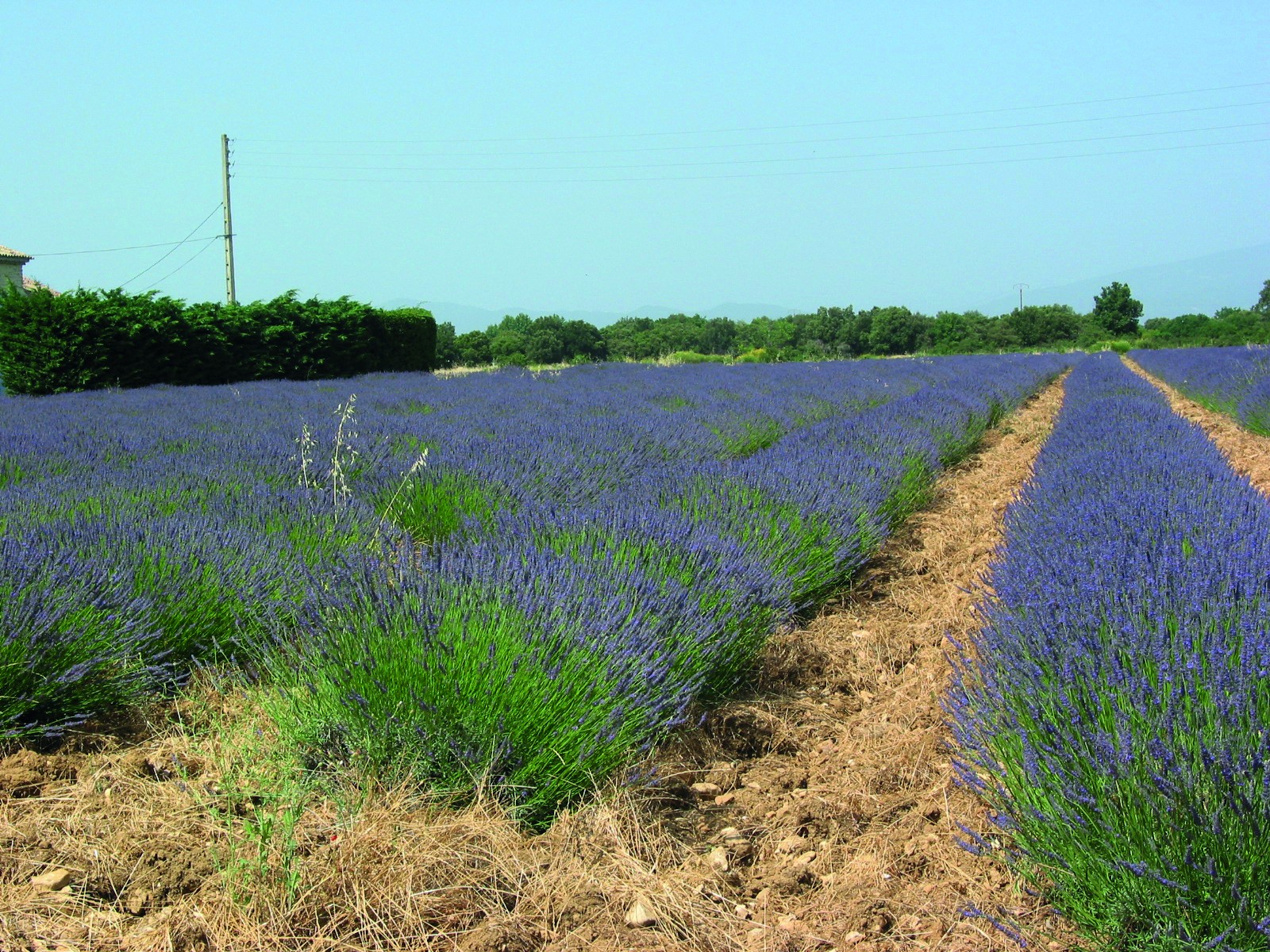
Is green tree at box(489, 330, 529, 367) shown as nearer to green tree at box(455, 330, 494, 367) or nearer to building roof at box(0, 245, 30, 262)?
green tree at box(455, 330, 494, 367)

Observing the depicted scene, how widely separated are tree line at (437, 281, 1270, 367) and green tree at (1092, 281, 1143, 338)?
5 cm

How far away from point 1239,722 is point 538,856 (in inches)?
52.3

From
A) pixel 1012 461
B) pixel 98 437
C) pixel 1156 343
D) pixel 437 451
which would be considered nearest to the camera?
pixel 437 451

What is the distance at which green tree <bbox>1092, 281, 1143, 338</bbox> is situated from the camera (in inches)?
2357

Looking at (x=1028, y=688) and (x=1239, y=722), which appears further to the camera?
(x=1028, y=688)

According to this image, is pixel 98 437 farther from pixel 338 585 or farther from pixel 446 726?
pixel 446 726

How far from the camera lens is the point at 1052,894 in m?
1.62

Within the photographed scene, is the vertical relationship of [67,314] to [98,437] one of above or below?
above

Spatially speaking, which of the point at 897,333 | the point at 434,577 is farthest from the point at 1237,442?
the point at 897,333

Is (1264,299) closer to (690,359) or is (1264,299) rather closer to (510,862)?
(690,359)

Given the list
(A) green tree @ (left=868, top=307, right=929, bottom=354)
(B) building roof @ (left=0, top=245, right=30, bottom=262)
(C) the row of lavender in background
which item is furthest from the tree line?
(C) the row of lavender in background

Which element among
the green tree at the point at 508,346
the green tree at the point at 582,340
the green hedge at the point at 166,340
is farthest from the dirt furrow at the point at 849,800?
the green tree at the point at 582,340

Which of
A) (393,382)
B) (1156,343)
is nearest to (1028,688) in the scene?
(393,382)

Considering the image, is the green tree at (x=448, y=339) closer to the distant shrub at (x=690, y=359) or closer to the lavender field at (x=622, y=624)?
the distant shrub at (x=690, y=359)
